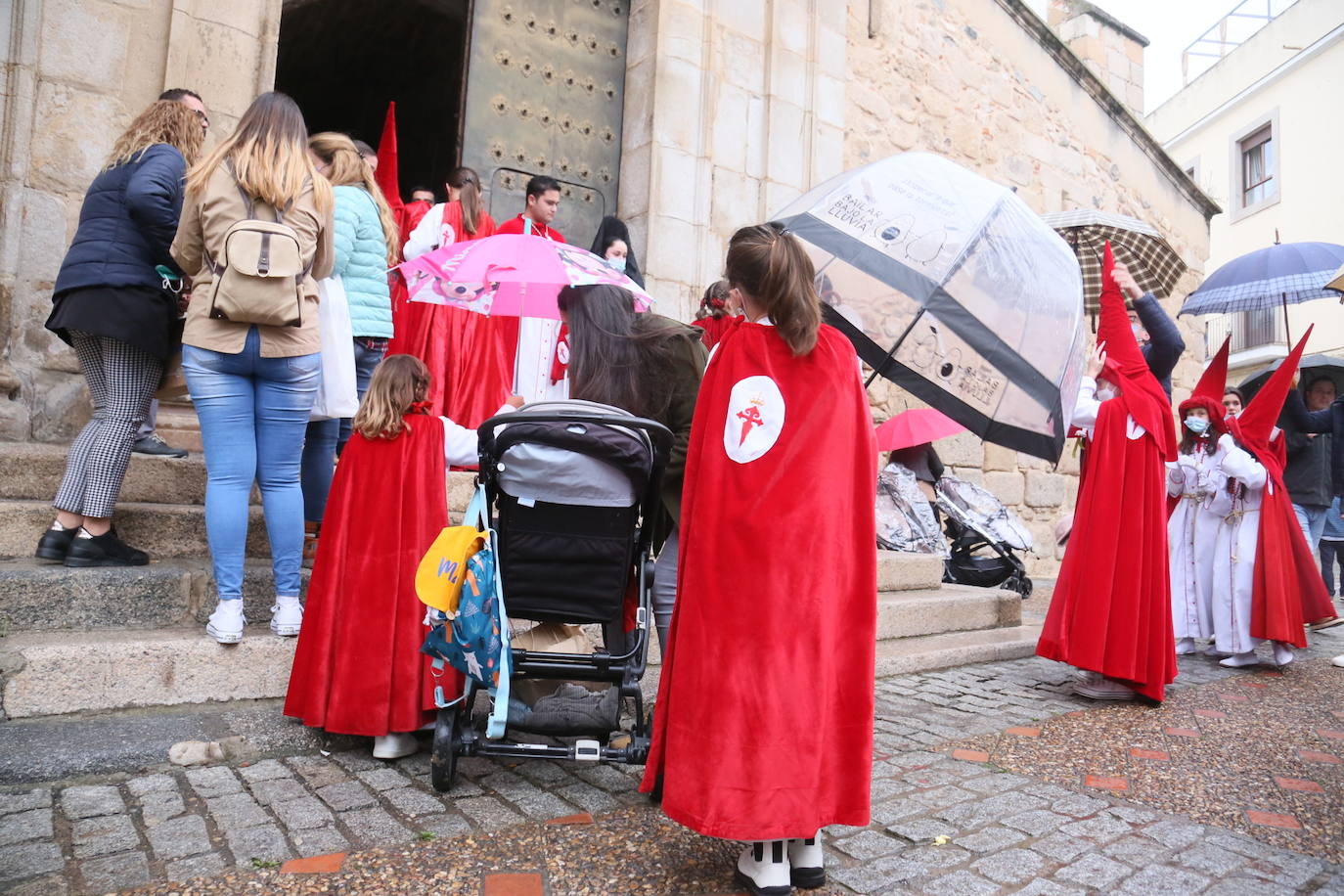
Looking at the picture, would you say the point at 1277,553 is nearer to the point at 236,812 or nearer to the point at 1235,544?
the point at 1235,544

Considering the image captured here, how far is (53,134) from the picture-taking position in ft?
16.5

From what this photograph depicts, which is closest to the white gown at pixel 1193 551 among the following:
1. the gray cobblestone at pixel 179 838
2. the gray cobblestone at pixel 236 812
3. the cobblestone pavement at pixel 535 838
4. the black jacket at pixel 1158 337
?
the black jacket at pixel 1158 337

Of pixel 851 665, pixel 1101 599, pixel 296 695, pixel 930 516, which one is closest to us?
pixel 851 665

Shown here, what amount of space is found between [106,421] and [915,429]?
548cm

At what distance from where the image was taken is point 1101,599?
4.65 metres

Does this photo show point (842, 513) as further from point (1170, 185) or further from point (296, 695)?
point (1170, 185)

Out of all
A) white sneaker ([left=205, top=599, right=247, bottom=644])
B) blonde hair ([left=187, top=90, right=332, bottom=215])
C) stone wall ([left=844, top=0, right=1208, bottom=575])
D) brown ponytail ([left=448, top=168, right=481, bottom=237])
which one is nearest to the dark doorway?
brown ponytail ([left=448, top=168, right=481, bottom=237])

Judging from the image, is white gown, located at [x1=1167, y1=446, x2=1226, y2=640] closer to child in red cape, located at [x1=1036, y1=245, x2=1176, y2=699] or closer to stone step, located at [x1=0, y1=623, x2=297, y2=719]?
child in red cape, located at [x1=1036, y1=245, x2=1176, y2=699]

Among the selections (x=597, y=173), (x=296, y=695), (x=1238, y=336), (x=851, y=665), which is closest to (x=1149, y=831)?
(x=851, y=665)

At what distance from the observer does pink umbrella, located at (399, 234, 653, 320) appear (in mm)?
3922

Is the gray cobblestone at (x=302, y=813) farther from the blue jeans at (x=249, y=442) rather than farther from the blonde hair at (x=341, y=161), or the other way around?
the blonde hair at (x=341, y=161)

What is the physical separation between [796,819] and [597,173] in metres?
6.40

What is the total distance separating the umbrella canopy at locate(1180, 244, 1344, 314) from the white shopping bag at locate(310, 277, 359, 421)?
575 cm

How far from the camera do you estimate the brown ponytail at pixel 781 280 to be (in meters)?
2.31
